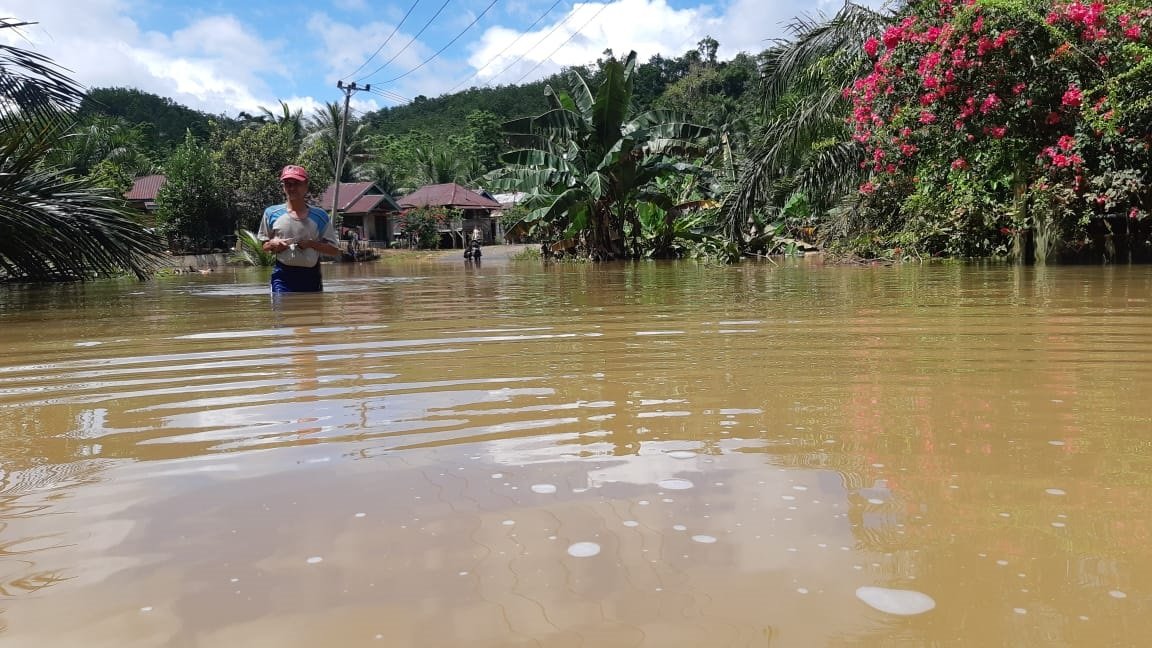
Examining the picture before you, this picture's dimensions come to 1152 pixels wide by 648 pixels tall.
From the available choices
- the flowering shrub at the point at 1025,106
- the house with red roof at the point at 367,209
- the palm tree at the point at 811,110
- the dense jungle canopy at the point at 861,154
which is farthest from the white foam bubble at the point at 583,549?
the house with red roof at the point at 367,209

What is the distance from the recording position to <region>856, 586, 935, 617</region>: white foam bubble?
1451 millimetres

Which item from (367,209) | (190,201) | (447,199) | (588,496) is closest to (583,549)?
(588,496)

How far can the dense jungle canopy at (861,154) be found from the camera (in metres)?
10.4

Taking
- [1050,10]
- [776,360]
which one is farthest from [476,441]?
[1050,10]

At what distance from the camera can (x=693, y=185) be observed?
1091 inches

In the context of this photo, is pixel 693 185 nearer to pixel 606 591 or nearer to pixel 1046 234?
pixel 1046 234

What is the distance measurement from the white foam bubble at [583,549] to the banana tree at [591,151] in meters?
19.8

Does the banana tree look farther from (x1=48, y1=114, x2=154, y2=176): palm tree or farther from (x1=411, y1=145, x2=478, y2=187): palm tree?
(x1=411, y1=145, x2=478, y2=187): palm tree

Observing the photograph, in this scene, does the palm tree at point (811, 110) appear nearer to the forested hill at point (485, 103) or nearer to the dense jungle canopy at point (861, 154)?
the dense jungle canopy at point (861, 154)

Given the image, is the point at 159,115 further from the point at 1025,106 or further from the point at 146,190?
the point at 1025,106

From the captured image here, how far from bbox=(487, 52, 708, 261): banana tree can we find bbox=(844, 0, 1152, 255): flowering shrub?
25.6ft

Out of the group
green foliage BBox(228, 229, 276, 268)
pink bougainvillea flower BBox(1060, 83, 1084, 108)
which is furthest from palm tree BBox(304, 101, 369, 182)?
pink bougainvillea flower BBox(1060, 83, 1084, 108)

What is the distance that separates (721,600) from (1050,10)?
43.6 feet

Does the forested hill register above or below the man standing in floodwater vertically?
above
